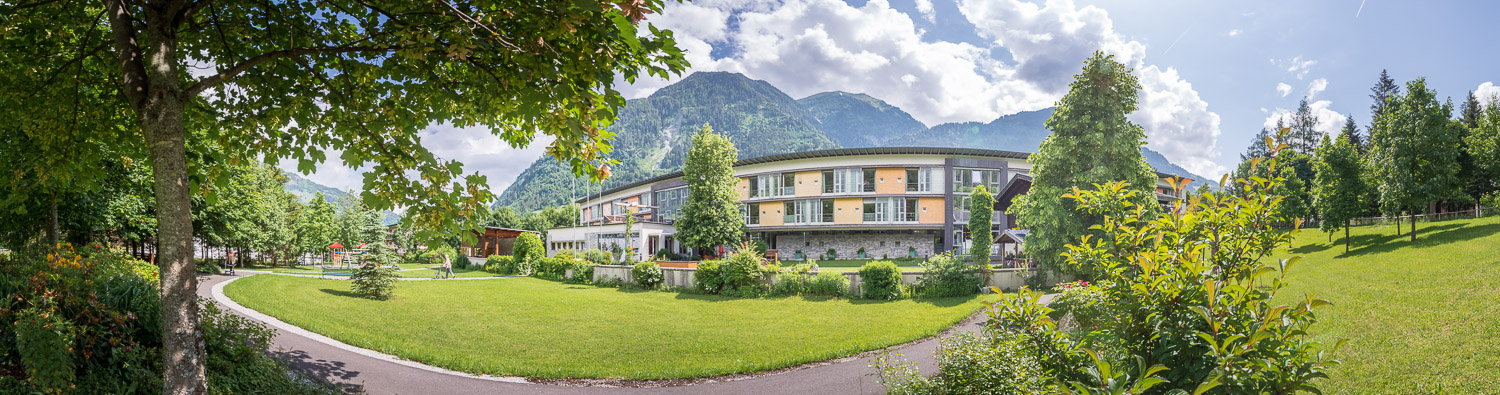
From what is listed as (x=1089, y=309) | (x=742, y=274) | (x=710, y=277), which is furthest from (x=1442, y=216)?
(x=1089, y=309)

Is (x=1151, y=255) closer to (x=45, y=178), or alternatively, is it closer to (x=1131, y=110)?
(x=45, y=178)

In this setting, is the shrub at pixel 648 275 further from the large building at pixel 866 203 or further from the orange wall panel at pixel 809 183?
the orange wall panel at pixel 809 183

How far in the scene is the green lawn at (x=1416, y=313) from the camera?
731 cm

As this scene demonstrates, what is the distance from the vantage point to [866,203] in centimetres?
4088

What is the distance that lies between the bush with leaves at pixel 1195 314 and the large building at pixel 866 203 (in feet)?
118

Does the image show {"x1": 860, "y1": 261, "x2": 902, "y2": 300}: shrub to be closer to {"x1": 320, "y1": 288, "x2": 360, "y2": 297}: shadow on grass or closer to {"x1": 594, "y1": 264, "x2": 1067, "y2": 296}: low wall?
{"x1": 594, "y1": 264, "x2": 1067, "y2": 296}: low wall

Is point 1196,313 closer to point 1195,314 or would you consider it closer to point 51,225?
point 1195,314

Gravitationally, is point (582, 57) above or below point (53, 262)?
above

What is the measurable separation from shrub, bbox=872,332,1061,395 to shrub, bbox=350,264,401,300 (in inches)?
718

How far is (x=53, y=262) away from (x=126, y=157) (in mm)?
1248

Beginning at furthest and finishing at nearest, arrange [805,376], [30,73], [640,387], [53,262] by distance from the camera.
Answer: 1. [805,376]
2. [640,387]
3. [53,262]
4. [30,73]

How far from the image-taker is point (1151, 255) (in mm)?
3039

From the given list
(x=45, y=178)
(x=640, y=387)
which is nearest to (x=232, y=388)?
(x=45, y=178)

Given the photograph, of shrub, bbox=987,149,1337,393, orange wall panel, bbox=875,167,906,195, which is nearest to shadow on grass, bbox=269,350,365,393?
shrub, bbox=987,149,1337,393
